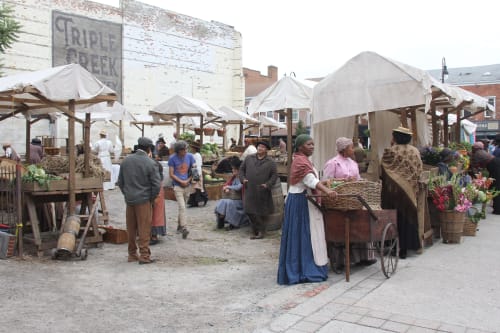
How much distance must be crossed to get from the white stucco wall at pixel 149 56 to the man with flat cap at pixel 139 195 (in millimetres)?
16510

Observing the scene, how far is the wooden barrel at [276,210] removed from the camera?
10.2 meters

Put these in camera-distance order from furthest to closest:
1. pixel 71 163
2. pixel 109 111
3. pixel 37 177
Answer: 1. pixel 109 111
2. pixel 71 163
3. pixel 37 177

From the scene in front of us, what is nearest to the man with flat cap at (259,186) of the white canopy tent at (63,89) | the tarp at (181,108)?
the white canopy tent at (63,89)

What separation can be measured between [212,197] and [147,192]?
7.06m

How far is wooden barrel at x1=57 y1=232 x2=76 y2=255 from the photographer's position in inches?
308

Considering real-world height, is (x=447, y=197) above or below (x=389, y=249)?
above

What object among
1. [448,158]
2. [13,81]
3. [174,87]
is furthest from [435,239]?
[174,87]

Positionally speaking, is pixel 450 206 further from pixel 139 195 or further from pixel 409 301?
pixel 139 195

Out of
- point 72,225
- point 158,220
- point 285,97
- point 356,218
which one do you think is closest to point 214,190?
point 285,97

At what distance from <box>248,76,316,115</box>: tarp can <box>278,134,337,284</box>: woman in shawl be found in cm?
426

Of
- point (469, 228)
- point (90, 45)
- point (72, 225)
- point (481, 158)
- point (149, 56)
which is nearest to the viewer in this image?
point (72, 225)

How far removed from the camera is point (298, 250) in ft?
21.1

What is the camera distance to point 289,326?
15.8ft

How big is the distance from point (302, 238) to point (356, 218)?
27.5 inches
